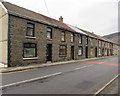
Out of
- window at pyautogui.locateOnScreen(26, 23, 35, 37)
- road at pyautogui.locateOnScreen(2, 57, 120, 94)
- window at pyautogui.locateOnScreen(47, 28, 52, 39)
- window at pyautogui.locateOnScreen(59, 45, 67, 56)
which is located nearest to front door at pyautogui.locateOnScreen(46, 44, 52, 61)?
window at pyautogui.locateOnScreen(47, 28, 52, 39)

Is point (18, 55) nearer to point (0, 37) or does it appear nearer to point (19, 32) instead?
point (19, 32)

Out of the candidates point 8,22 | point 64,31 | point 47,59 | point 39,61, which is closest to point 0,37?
point 8,22

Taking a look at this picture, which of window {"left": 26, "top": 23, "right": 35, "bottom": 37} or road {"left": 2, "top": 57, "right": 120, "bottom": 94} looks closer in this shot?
road {"left": 2, "top": 57, "right": 120, "bottom": 94}

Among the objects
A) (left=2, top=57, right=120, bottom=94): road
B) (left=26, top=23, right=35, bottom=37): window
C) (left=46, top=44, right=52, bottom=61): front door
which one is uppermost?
(left=26, top=23, right=35, bottom=37): window

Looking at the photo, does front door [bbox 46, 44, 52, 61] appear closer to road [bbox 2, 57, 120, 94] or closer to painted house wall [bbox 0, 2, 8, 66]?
painted house wall [bbox 0, 2, 8, 66]

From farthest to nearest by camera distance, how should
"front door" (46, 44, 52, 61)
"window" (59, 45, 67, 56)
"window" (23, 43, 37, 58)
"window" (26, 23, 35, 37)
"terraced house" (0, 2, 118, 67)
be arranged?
"window" (59, 45, 67, 56) < "front door" (46, 44, 52, 61) < "window" (26, 23, 35, 37) < "window" (23, 43, 37, 58) < "terraced house" (0, 2, 118, 67)

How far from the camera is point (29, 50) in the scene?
476 inches

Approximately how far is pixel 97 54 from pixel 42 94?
27452 millimetres

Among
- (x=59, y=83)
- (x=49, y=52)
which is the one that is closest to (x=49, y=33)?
(x=49, y=52)

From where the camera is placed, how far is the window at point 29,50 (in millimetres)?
11664

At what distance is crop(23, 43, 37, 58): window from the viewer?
38.3 ft

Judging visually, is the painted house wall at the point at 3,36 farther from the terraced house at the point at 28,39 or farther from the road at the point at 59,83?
the road at the point at 59,83

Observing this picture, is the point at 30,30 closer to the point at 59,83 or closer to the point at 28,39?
the point at 28,39

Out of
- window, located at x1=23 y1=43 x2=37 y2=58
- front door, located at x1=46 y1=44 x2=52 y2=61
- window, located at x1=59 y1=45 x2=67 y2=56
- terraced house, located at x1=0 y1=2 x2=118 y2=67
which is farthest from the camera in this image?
window, located at x1=59 y1=45 x2=67 y2=56
